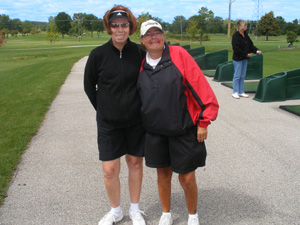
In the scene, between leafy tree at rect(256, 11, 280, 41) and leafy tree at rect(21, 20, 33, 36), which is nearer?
leafy tree at rect(256, 11, 280, 41)

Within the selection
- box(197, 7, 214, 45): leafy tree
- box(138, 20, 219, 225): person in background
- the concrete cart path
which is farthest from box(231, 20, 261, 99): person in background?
box(197, 7, 214, 45): leafy tree

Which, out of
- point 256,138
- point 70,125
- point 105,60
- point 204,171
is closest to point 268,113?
point 256,138

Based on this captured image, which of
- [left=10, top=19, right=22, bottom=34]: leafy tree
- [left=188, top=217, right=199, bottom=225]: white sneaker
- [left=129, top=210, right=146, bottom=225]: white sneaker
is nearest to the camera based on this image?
[left=188, top=217, right=199, bottom=225]: white sneaker

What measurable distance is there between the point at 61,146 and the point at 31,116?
2429 mm

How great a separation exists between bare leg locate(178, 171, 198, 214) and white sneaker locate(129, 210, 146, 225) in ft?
1.46

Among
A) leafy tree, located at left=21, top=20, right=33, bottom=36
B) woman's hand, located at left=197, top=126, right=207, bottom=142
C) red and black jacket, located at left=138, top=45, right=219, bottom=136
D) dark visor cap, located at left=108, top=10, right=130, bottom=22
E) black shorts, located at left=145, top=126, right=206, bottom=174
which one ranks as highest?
leafy tree, located at left=21, top=20, right=33, bottom=36

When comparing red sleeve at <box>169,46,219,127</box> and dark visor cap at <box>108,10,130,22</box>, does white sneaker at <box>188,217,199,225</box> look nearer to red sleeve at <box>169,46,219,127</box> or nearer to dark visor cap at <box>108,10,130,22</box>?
red sleeve at <box>169,46,219,127</box>

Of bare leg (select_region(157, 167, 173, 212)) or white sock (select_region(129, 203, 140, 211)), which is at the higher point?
bare leg (select_region(157, 167, 173, 212))

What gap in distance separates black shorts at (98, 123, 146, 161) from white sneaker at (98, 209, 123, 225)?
1.73ft

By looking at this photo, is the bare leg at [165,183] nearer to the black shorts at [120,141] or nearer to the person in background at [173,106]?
the person in background at [173,106]

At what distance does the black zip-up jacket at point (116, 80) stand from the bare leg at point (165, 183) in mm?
488

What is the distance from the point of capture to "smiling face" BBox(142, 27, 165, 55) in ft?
8.20

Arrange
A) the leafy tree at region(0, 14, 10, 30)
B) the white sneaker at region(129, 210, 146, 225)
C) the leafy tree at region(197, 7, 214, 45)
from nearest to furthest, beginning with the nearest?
the white sneaker at region(129, 210, 146, 225)
the leafy tree at region(197, 7, 214, 45)
the leafy tree at region(0, 14, 10, 30)

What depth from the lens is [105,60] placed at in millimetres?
2588
